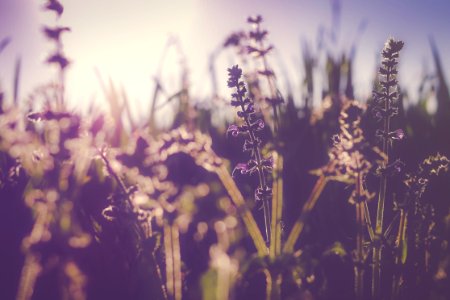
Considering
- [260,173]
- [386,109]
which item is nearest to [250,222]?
[260,173]

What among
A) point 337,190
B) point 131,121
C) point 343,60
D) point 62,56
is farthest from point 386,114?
point 343,60

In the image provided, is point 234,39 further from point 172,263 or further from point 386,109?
point 172,263

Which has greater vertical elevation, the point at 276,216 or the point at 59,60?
the point at 59,60

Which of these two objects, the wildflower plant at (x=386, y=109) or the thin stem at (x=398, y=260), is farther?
the wildflower plant at (x=386, y=109)

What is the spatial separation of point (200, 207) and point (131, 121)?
896 mm

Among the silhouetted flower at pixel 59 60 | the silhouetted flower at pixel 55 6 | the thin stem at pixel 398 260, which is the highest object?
the silhouetted flower at pixel 55 6

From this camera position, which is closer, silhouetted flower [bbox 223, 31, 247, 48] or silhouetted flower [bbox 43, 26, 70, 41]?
silhouetted flower [bbox 43, 26, 70, 41]

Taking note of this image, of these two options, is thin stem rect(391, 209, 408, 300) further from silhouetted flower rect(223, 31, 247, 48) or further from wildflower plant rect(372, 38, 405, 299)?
silhouetted flower rect(223, 31, 247, 48)

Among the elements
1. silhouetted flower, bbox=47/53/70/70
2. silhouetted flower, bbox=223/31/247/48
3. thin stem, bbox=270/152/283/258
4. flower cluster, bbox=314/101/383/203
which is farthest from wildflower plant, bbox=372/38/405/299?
silhouetted flower, bbox=223/31/247/48

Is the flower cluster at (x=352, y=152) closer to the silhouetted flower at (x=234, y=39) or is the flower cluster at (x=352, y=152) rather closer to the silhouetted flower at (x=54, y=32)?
the silhouetted flower at (x=54, y=32)

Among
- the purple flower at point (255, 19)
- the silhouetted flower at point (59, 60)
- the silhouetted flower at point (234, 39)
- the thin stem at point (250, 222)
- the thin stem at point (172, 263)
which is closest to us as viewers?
the thin stem at point (172, 263)

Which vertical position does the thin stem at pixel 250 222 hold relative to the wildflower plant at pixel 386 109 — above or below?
below

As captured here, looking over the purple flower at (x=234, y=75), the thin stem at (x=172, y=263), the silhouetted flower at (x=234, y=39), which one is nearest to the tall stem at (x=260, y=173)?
the purple flower at (x=234, y=75)

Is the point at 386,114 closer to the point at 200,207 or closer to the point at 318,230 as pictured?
the point at 318,230
